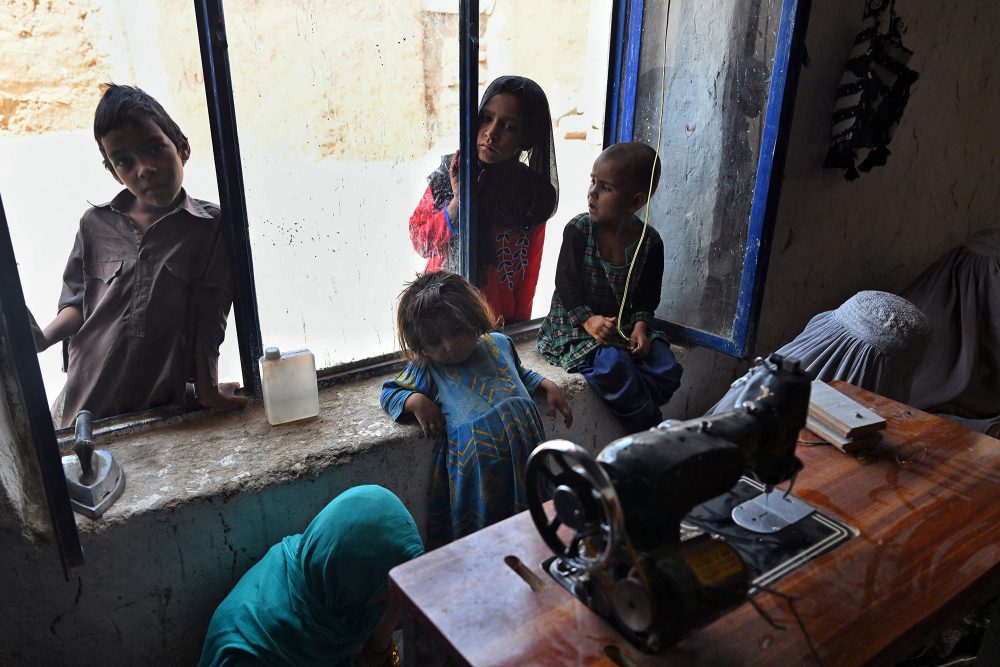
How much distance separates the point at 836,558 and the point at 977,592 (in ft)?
0.76

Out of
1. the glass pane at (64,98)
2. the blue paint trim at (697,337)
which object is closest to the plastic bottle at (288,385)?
the glass pane at (64,98)

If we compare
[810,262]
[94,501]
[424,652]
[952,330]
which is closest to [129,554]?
[94,501]

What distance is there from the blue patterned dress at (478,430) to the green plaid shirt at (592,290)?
1.56ft

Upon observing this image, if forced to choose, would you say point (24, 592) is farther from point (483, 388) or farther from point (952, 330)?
point (952, 330)

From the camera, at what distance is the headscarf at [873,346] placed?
193 centimetres

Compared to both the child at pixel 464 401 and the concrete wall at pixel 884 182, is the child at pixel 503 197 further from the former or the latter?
the concrete wall at pixel 884 182

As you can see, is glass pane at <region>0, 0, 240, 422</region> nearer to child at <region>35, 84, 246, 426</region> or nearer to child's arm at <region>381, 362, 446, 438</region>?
child at <region>35, 84, 246, 426</region>

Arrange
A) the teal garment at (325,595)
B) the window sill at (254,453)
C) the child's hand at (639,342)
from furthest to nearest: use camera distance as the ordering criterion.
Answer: the child's hand at (639,342) → the window sill at (254,453) → the teal garment at (325,595)

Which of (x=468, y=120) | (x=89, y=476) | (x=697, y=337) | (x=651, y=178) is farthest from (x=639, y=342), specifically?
(x=89, y=476)

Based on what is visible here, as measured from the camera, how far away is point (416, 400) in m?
1.81

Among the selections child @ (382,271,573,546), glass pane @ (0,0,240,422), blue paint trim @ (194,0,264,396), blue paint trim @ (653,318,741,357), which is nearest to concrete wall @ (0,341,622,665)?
child @ (382,271,573,546)

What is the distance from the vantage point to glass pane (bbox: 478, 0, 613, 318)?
220cm

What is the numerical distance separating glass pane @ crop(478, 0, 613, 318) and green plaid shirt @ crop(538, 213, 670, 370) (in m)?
0.26

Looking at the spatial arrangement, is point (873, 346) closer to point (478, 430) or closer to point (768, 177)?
point (768, 177)
